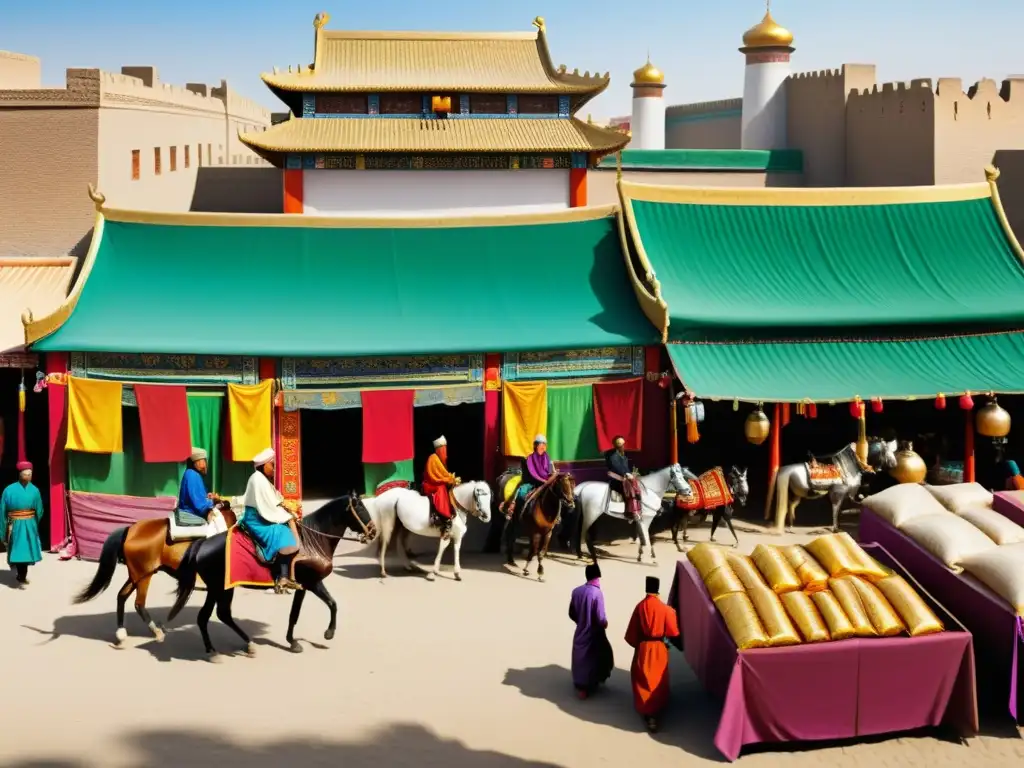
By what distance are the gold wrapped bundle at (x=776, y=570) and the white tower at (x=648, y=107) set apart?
3137cm

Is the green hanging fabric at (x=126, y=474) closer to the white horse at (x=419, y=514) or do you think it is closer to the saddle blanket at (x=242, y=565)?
the white horse at (x=419, y=514)

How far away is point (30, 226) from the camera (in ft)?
74.9

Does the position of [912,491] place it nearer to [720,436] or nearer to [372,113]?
[720,436]

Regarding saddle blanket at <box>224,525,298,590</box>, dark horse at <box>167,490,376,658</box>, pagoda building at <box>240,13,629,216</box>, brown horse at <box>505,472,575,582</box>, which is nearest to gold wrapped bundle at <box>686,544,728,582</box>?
brown horse at <box>505,472,575,582</box>

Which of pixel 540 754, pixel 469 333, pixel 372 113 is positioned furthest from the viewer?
pixel 372 113

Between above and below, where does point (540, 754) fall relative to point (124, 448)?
below

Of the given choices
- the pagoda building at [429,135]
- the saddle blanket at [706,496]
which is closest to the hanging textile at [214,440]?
the saddle blanket at [706,496]

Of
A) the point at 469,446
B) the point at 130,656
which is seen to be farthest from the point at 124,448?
the point at 469,446

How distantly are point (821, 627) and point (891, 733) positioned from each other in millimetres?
1318

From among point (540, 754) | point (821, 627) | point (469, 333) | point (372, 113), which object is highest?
point (372, 113)

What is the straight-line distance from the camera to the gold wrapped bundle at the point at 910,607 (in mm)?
11500

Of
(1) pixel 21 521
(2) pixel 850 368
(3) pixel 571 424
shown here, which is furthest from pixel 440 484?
(2) pixel 850 368

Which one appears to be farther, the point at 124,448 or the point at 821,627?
the point at 124,448

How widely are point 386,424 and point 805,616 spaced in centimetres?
782
